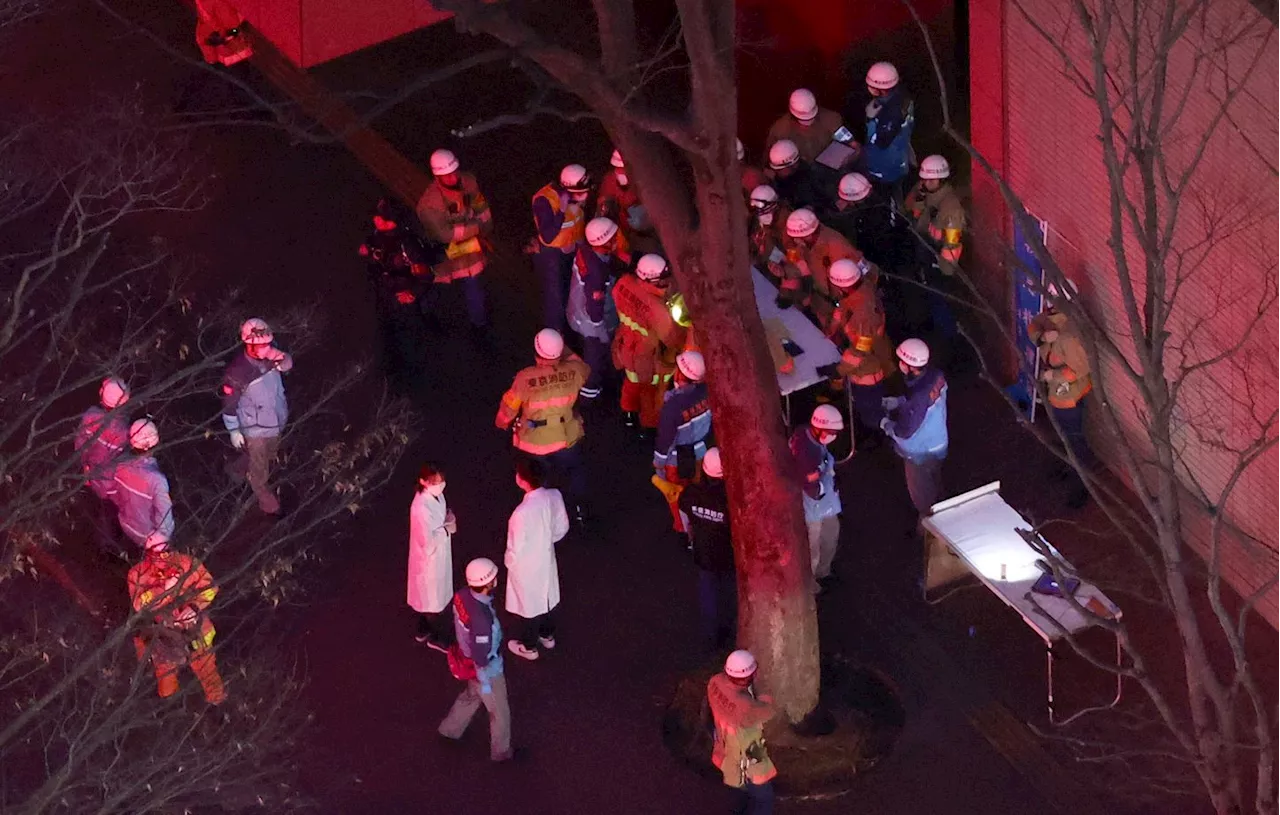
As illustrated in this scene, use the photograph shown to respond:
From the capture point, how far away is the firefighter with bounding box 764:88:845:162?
55.1 ft

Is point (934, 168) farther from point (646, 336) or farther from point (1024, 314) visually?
point (646, 336)

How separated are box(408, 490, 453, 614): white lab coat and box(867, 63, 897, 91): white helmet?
221 inches

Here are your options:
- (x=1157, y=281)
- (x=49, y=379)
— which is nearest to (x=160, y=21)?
(x=49, y=379)

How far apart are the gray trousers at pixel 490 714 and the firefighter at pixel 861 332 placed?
3496 mm

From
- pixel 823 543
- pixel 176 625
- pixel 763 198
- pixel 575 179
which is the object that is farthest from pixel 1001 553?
pixel 176 625

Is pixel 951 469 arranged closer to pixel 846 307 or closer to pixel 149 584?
pixel 846 307

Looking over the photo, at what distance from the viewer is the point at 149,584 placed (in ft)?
39.0

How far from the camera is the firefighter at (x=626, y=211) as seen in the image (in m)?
15.9

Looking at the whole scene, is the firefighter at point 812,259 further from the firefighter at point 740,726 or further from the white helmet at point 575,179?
the firefighter at point 740,726

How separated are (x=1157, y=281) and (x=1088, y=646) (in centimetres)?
544

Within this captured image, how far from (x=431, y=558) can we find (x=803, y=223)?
3917 millimetres

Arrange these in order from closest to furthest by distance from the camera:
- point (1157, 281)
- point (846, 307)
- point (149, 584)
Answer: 1. point (1157, 281)
2. point (149, 584)
3. point (846, 307)

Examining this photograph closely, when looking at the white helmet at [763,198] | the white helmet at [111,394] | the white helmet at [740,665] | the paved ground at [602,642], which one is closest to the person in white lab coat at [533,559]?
the paved ground at [602,642]

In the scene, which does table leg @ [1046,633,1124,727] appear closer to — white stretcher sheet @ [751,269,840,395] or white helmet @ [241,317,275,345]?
white stretcher sheet @ [751,269,840,395]
